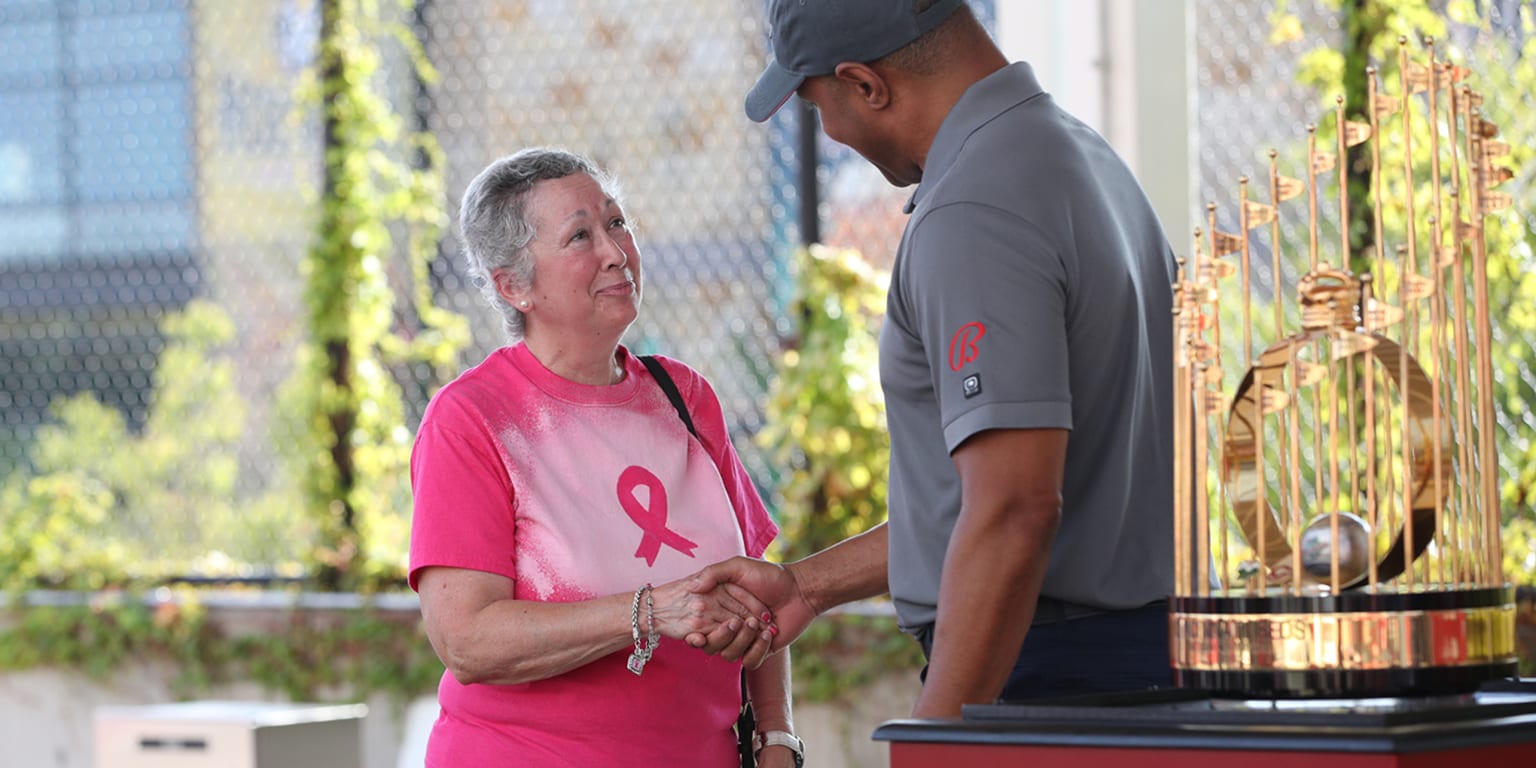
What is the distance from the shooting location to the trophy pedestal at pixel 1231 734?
4.40ft

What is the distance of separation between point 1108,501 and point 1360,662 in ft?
1.97

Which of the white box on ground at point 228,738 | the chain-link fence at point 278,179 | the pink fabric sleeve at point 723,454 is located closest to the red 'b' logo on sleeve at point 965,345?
the pink fabric sleeve at point 723,454

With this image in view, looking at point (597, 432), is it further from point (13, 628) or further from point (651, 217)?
point (13, 628)

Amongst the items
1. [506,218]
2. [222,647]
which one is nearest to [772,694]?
[506,218]

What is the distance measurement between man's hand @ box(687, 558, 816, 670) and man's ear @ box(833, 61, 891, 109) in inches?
28.3

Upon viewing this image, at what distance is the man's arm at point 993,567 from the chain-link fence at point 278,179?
3183mm

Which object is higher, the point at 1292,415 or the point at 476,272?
the point at 476,272

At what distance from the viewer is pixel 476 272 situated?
2.71 meters

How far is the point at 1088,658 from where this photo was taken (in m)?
2.08

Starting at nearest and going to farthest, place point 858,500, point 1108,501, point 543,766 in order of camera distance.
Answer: point 1108,501 < point 543,766 < point 858,500

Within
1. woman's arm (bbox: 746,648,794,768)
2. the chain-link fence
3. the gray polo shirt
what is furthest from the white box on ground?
the gray polo shirt

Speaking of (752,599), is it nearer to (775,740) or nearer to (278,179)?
(775,740)

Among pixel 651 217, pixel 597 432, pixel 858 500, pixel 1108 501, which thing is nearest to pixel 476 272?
pixel 597 432

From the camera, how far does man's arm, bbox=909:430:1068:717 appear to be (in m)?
1.85
